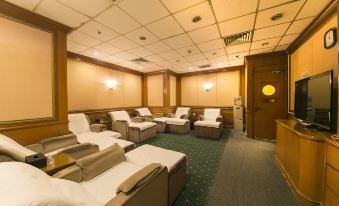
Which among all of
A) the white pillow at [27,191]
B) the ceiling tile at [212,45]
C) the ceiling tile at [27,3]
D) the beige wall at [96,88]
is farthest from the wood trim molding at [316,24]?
the beige wall at [96,88]

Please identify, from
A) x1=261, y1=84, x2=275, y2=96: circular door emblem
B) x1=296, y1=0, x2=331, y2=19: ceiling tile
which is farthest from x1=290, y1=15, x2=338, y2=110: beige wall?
x1=261, y1=84, x2=275, y2=96: circular door emblem

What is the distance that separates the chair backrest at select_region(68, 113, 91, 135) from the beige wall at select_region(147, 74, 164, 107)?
369cm

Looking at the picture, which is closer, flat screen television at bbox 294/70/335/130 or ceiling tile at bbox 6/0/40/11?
flat screen television at bbox 294/70/335/130

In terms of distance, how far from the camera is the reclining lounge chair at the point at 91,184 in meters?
0.75

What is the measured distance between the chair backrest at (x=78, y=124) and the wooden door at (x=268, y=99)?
5.11 m

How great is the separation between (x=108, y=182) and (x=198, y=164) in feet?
6.54

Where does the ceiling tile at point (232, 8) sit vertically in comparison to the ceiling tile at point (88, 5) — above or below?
below

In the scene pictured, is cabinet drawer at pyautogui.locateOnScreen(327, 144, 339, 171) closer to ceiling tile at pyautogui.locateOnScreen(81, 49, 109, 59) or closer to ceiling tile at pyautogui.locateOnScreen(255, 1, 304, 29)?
ceiling tile at pyautogui.locateOnScreen(255, 1, 304, 29)

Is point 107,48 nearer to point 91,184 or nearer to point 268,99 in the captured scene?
point 91,184

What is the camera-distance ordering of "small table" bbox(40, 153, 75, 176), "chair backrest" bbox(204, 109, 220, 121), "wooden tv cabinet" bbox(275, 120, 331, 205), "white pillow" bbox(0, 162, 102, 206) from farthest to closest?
"chair backrest" bbox(204, 109, 220, 121)
"wooden tv cabinet" bbox(275, 120, 331, 205)
"small table" bbox(40, 153, 75, 176)
"white pillow" bbox(0, 162, 102, 206)

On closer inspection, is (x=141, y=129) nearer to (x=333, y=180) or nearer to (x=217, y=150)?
(x=217, y=150)

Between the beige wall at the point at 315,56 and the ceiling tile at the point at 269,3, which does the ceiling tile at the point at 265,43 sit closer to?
the beige wall at the point at 315,56

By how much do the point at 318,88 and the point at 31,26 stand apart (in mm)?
4625

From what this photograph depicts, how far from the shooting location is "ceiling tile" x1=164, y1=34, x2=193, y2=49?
3294 mm
